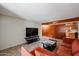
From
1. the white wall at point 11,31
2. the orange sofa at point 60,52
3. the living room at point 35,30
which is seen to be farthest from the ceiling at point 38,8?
the orange sofa at point 60,52

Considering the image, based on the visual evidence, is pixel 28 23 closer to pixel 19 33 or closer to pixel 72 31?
pixel 19 33

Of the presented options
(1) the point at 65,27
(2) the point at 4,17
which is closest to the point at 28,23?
(2) the point at 4,17

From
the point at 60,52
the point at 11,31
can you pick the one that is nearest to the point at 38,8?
the point at 60,52

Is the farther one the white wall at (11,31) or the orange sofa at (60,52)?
the white wall at (11,31)

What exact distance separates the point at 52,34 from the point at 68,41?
2644 mm

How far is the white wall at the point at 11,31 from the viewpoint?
13.2 ft

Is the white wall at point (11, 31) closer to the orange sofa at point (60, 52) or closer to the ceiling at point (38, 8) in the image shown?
the ceiling at point (38, 8)

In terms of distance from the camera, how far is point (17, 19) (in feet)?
16.0

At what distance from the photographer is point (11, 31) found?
14.7ft

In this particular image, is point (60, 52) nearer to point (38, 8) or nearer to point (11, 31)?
point (38, 8)

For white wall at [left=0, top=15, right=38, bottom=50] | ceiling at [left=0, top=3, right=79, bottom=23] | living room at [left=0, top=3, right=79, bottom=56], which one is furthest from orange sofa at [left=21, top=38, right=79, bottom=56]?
white wall at [left=0, top=15, right=38, bottom=50]

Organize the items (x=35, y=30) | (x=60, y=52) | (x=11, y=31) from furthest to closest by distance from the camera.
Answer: (x=35, y=30) → (x=11, y=31) → (x=60, y=52)

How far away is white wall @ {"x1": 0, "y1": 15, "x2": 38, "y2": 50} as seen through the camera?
13.2 feet

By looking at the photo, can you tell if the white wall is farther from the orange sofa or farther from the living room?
the orange sofa
